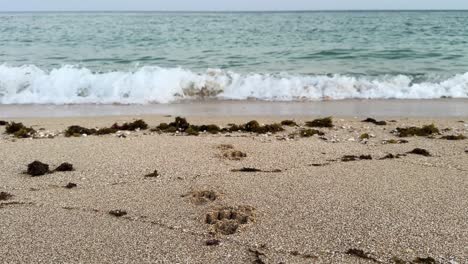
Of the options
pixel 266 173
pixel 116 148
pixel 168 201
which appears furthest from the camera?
pixel 116 148

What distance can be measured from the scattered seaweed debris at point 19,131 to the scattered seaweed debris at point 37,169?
1.77m

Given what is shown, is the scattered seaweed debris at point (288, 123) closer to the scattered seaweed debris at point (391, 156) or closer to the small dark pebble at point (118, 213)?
the scattered seaweed debris at point (391, 156)

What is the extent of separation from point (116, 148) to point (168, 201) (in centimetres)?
187

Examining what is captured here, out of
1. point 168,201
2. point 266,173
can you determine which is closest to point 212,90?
point 266,173

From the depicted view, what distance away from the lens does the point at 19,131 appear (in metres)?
6.20

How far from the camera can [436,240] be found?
121 inches

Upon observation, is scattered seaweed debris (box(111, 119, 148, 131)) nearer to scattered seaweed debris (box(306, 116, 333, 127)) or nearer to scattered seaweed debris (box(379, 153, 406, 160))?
scattered seaweed debris (box(306, 116, 333, 127))

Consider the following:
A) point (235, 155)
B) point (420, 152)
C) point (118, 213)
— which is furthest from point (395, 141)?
point (118, 213)

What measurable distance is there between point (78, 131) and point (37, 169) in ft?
6.18

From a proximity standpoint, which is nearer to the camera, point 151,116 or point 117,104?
point 151,116

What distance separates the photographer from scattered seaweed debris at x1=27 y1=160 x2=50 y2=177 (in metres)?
4.47

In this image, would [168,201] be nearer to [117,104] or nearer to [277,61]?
[117,104]

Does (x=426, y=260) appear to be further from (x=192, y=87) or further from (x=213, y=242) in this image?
(x=192, y=87)

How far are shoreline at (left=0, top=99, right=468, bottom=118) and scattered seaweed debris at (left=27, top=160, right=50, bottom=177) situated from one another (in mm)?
3465
